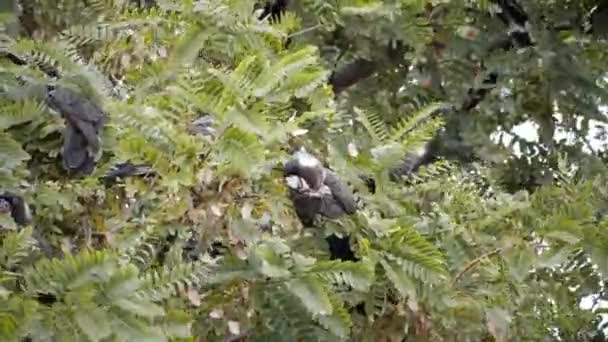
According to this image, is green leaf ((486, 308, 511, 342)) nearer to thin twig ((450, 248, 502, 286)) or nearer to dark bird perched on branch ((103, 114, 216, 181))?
thin twig ((450, 248, 502, 286))

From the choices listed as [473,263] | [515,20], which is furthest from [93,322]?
[515,20]

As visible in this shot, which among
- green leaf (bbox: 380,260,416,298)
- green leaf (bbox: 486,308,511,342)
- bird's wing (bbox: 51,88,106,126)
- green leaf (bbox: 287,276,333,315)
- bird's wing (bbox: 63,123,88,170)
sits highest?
bird's wing (bbox: 51,88,106,126)

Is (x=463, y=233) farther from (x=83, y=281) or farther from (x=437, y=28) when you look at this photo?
(x=437, y=28)

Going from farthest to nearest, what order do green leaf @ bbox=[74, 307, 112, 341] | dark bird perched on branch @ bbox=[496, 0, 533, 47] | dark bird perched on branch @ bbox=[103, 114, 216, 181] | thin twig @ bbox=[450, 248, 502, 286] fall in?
dark bird perched on branch @ bbox=[496, 0, 533, 47]
thin twig @ bbox=[450, 248, 502, 286]
dark bird perched on branch @ bbox=[103, 114, 216, 181]
green leaf @ bbox=[74, 307, 112, 341]

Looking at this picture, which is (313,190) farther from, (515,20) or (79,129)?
(515,20)

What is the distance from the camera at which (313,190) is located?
717mm

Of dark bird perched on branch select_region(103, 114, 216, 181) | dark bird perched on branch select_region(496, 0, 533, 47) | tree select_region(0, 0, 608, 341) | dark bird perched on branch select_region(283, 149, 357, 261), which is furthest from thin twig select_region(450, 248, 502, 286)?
dark bird perched on branch select_region(496, 0, 533, 47)

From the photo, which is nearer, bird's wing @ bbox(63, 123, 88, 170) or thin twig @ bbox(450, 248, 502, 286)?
bird's wing @ bbox(63, 123, 88, 170)

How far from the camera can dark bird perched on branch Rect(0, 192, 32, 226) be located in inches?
25.6

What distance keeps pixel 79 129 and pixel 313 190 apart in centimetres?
17

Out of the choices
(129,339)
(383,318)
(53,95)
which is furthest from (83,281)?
(383,318)

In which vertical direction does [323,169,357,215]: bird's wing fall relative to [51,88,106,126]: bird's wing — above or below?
below

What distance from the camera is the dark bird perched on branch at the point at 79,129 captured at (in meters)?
0.67

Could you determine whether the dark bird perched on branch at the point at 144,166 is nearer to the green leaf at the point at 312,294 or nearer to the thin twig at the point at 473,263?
the green leaf at the point at 312,294
